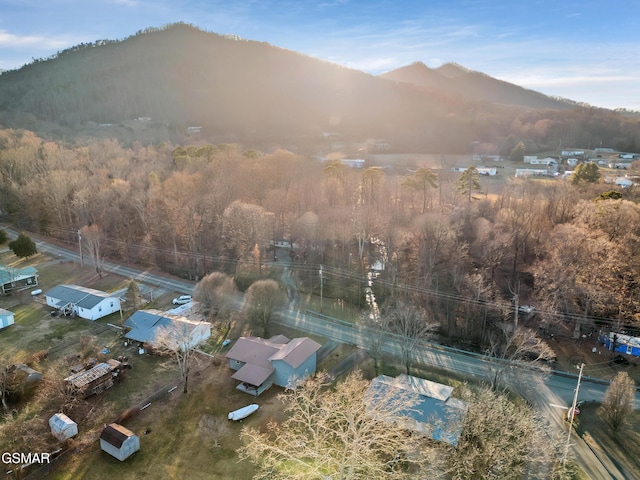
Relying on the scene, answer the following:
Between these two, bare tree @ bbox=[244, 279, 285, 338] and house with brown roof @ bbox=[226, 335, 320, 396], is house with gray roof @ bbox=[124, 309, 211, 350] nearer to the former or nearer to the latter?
house with brown roof @ bbox=[226, 335, 320, 396]

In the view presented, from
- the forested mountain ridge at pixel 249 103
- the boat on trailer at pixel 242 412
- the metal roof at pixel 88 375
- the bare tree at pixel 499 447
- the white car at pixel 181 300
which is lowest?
the boat on trailer at pixel 242 412

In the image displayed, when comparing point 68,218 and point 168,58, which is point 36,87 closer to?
point 168,58

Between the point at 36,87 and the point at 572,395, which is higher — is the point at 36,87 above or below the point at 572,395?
above

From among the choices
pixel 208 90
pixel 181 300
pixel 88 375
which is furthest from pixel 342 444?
pixel 208 90

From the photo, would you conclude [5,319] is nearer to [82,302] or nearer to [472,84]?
[82,302]

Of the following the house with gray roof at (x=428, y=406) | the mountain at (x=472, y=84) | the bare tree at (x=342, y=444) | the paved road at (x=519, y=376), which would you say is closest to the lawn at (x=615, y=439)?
the paved road at (x=519, y=376)

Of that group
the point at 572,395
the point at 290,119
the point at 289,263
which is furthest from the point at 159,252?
the point at 290,119

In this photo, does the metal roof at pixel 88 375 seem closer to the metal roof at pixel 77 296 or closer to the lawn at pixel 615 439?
the metal roof at pixel 77 296

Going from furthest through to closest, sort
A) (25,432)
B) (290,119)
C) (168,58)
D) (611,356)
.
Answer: (168,58)
(290,119)
(611,356)
(25,432)
